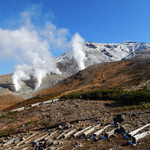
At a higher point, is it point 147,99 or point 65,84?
point 65,84

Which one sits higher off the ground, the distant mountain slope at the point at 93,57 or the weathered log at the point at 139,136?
the distant mountain slope at the point at 93,57

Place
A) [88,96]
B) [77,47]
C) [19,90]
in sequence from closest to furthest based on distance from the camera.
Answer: [88,96], [19,90], [77,47]

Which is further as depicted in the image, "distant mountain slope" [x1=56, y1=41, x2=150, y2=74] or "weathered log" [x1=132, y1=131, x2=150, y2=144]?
"distant mountain slope" [x1=56, y1=41, x2=150, y2=74]

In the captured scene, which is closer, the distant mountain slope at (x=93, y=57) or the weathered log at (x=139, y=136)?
the weathered log at (x=139, y=136)

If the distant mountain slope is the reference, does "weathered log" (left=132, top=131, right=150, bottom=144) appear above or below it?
below

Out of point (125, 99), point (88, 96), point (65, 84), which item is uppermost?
point (65, 84)

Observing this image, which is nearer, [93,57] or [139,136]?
[139,136]

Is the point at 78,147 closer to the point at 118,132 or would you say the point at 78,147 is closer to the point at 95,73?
the point at 118,132

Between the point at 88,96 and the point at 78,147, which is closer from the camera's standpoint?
the point at 78,147

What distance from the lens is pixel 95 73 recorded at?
61.5 meters

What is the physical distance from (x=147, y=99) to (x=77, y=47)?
266 feet

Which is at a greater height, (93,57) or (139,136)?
(93,57)

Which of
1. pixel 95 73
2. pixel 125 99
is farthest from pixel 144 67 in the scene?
pixel 125 99

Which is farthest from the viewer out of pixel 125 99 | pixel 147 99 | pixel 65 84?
pixel 65 84
